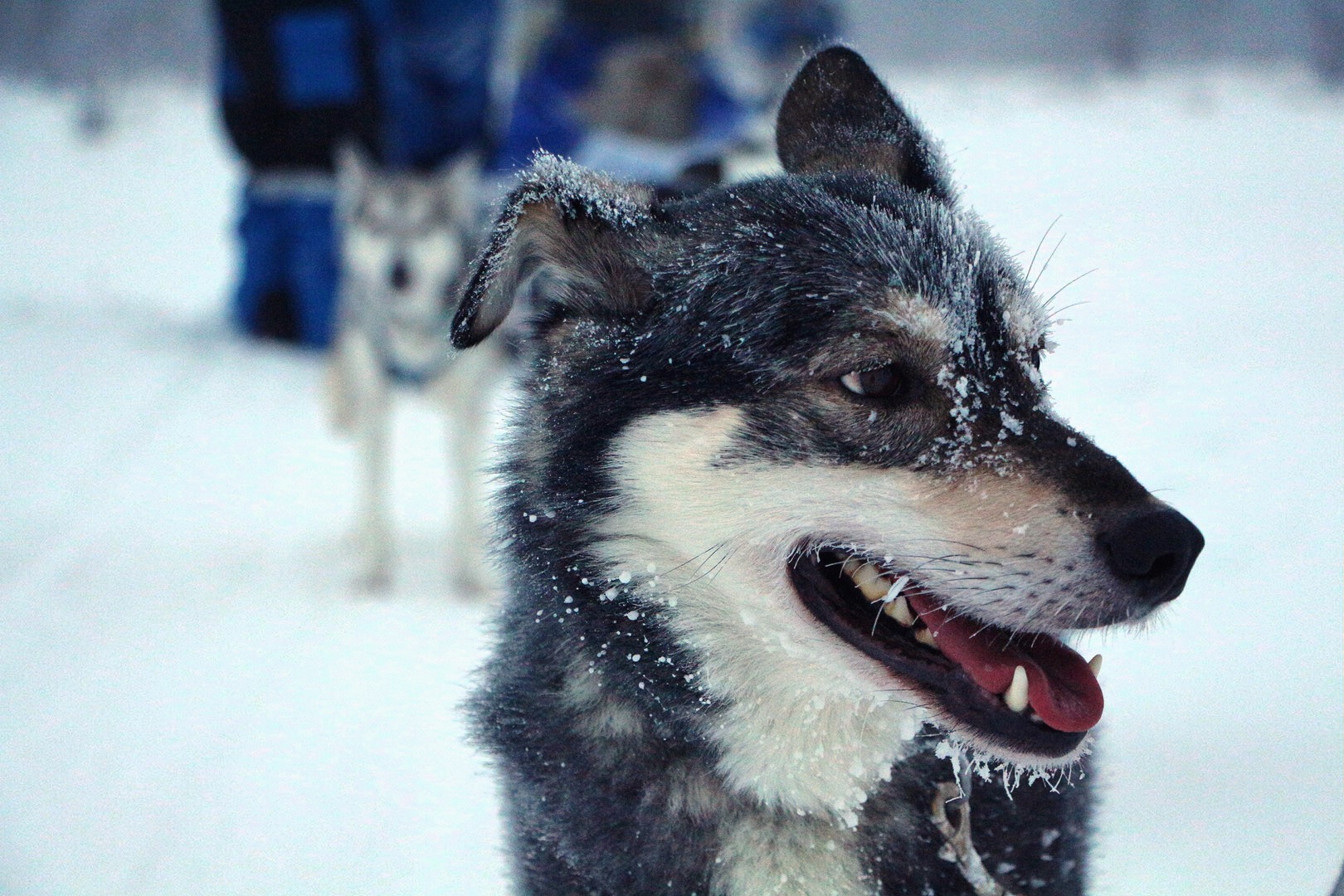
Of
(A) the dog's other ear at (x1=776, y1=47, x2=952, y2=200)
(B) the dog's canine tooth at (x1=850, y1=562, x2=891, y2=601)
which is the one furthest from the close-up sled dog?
(A) the dog's other ear at (x1=776, y1=47, x2=952, y2=200)

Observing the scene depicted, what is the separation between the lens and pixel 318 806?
2352 millimetres

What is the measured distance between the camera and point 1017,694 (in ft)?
4.21

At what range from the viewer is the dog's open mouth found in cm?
127

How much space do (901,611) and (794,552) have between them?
7.0 inches

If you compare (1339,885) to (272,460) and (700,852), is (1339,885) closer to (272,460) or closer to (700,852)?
(700,852)

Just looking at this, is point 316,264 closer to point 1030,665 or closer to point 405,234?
point 405,234

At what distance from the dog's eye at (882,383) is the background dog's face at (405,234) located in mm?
3346

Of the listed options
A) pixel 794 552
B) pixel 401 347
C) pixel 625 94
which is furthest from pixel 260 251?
pixel 794 552

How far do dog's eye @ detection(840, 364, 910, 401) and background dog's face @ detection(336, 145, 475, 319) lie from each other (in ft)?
11.0

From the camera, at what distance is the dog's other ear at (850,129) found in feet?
5.83

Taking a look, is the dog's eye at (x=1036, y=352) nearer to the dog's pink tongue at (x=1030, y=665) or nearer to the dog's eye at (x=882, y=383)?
the dog's eye at (x=882, y=383)

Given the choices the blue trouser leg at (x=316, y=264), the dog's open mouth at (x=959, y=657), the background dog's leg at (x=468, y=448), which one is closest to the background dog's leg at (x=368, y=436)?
the background dog's leg at (x=468, y=448)

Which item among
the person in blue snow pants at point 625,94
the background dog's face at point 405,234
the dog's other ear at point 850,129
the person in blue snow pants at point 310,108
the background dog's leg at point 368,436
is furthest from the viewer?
the person in blue snow pants at point 310,108

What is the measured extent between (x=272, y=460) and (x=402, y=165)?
12.0 ft
